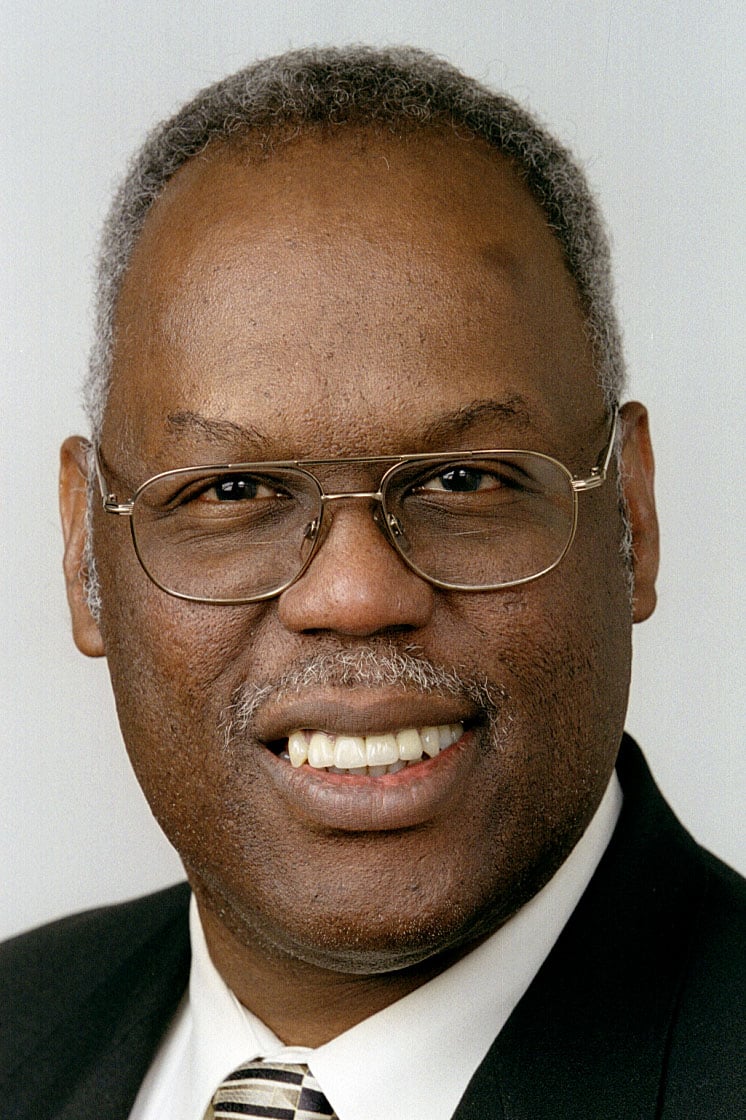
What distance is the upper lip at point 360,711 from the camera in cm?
248

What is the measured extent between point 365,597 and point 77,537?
3.01 ft

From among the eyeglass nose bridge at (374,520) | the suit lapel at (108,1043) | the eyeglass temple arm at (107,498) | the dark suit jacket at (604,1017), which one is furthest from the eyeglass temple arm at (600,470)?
the suit lapel at (108,1043)

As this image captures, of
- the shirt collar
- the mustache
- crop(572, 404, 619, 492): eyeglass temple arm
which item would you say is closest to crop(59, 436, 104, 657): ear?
the mustache

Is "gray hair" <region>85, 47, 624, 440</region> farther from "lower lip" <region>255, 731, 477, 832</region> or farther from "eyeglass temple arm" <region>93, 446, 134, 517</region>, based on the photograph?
"lower lip" <region>255, 731, 477, 832</region>

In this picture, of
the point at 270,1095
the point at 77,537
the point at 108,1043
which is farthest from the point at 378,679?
the point at 108,1043

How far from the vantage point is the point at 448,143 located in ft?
9.14

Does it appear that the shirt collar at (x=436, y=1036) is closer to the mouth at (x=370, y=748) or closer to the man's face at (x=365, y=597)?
the man's face at (x=365, y=597)

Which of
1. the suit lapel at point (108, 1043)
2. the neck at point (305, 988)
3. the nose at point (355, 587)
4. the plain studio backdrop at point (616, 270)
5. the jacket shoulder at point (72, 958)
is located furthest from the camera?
the plain studio backdrop at point (616, 270)

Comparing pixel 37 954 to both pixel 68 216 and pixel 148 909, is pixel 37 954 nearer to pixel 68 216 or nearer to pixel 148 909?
pixel 148 909

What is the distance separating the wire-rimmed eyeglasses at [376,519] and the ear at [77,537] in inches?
16.4

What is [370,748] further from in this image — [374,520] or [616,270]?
[616,270]

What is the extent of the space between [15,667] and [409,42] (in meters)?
1.83

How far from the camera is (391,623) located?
97.3 inches

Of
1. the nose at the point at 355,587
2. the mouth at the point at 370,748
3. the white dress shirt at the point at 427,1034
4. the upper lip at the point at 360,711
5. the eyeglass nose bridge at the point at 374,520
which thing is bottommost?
the white dress shirt at the point at 427,1034
